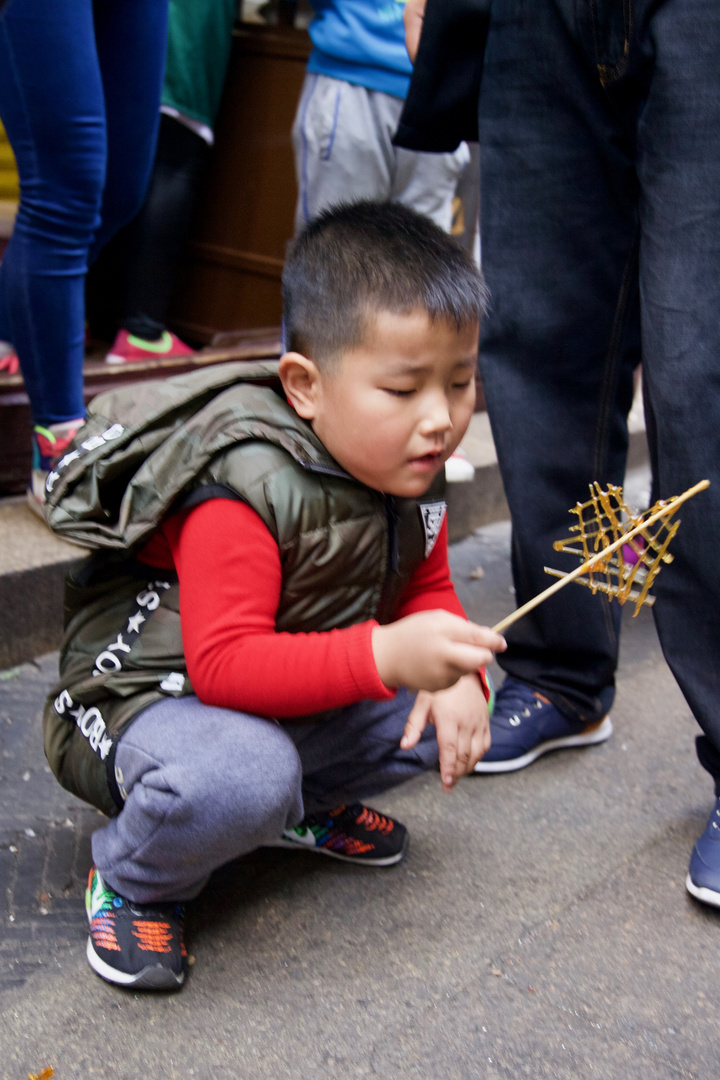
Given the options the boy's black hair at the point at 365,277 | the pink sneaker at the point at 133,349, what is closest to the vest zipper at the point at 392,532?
the boy's black hair at the point at 365,277

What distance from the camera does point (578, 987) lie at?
4.92 feet

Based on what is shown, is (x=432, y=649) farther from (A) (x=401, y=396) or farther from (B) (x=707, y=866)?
(B) (x=707, y=866)

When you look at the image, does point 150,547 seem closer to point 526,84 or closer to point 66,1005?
point 66,1005

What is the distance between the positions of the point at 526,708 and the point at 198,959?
0.87m

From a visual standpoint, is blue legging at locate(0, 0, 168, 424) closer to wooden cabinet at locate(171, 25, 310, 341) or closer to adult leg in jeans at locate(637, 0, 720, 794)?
wooden cabinet at locate(171, 25, 310, 341)

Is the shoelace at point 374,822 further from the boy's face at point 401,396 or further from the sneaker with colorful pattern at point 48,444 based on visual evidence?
the sneaker with colorful pattern at point 48,444

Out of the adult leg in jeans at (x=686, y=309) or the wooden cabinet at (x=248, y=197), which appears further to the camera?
the wooden cabinet at (x=248, y=197)

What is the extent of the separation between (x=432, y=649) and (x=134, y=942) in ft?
2.13

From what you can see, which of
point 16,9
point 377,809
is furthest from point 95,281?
point 377,809

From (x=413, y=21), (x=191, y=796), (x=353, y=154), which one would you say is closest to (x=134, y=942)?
(x=191, y=796)

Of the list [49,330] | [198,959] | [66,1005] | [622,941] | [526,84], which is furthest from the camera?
[49,330]

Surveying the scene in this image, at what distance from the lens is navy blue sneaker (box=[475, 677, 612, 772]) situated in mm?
2029

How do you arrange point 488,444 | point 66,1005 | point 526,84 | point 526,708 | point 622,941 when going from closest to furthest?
point 66,1005 < point 622,941 < point 526,84 < point 526,708 < point 488,444

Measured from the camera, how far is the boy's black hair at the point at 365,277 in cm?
136
